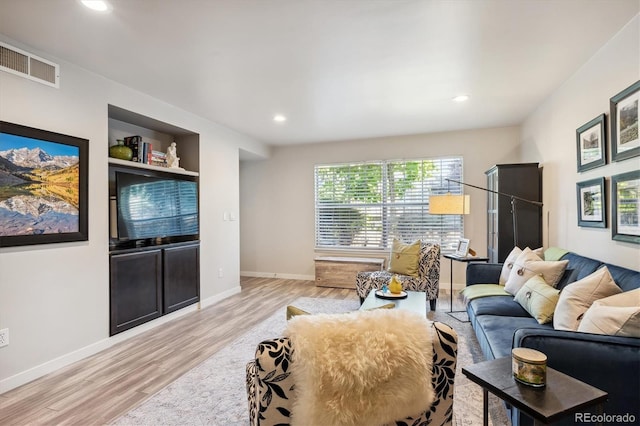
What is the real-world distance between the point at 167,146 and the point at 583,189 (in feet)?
15.6

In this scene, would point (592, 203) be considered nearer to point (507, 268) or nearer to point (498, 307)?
point (507, 268)

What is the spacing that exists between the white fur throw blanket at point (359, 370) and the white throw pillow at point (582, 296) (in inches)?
50.9

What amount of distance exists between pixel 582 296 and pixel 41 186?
3.88 meters

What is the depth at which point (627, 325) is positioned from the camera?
147cm

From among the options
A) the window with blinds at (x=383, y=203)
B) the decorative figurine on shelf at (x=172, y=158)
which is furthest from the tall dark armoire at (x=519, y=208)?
the decorative figurine on shelf at (x=172, y=158)

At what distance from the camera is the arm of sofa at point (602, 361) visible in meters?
1.39

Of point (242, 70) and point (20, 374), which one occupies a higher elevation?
point (242, 70)

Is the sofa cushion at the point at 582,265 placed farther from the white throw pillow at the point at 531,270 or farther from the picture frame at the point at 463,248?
the picture frame at the point at 463,248

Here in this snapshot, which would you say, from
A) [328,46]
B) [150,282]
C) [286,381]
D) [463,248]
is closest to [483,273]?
[463,248]

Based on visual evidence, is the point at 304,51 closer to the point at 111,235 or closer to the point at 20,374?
the point at 111,235

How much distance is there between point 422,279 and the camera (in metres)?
4.09

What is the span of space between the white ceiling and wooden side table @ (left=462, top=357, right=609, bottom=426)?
2054 millimetres

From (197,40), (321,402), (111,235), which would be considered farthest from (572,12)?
(111,235)

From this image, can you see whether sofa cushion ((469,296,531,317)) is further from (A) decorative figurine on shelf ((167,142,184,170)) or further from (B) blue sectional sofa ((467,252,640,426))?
(A) decorative figurine on shelf ((167,142,184,170))
